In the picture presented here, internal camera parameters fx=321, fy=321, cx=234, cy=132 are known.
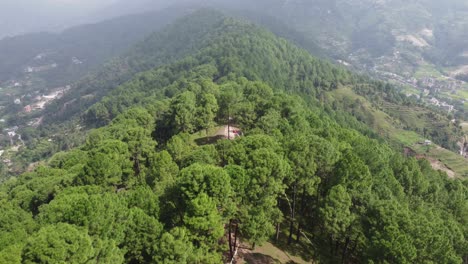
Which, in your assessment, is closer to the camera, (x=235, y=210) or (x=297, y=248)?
(x=235, y=210)

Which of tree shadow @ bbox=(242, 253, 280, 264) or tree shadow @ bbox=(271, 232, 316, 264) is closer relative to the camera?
tree shadow @ bbox=(242, 253, 280, 264)

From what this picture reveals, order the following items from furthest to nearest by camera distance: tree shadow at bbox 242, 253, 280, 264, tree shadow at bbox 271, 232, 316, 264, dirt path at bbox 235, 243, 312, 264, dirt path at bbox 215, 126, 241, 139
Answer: dirt path at bbox 215, 126, 241, 139 < tree shadow at bbox 271, 232, 316, 264 < dirt path at bbox 235, 243, 312, 264 < tree shadow at bbox 242, 253, 280, 264

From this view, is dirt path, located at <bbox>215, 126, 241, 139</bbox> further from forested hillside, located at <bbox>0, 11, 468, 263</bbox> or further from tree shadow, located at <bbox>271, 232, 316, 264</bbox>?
tree shadow, located at <bbox>271, 232, 316, 264</bbox>

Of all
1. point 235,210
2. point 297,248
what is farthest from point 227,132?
point 235,210

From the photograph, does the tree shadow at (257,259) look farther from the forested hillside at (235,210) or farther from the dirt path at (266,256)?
the forested hillside at (235,210)

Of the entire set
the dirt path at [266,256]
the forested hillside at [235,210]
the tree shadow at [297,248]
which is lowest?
the tree shadow at [297,248]

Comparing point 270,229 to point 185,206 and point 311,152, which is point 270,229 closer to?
point 185,206

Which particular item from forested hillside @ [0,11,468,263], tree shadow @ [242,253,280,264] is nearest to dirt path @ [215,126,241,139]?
forested hillside @ [0,11,468,263]


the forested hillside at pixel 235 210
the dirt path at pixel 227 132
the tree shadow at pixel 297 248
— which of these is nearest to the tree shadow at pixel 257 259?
the forested hillside at pixel 235 210

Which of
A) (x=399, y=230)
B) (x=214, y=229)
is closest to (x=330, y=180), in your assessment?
(x=399, y=230)

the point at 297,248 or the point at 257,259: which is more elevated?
the point at 257,259

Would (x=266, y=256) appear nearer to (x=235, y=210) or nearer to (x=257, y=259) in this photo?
(x=257, y=259)
